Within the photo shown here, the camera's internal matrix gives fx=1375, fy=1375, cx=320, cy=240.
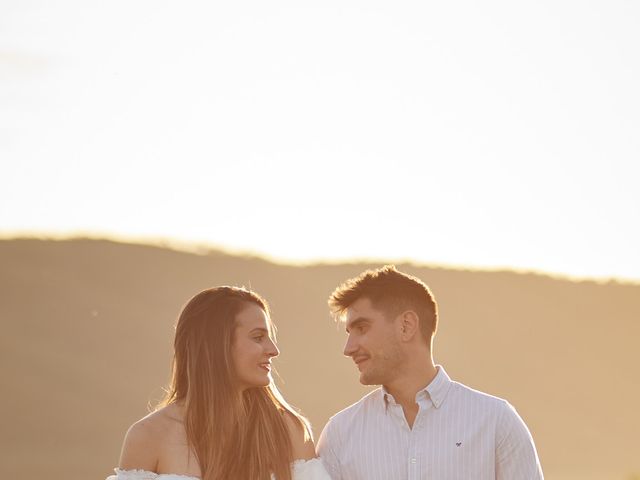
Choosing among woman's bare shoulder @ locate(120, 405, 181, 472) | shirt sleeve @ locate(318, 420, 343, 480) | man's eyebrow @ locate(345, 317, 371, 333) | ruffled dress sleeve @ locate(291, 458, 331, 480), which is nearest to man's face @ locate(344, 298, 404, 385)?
man's eyebrow @ locate(345, 317, 371, 333)

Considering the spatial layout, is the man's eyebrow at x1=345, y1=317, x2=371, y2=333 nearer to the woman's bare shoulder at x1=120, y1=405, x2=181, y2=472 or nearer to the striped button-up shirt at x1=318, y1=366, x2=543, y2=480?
the striped button-up shirt at x1=318, y1=366, x2=543, y2=480

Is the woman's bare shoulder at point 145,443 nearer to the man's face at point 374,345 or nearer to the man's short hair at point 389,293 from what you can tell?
the man's face at point 374,345

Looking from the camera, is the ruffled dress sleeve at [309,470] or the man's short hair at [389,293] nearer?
the ruffled dress sleeve at [309,470]

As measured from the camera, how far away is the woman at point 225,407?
6.11m

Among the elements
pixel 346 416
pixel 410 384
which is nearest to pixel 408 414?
pixel 410 384

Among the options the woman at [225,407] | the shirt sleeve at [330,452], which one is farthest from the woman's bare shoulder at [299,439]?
the shirt sleeve at [330,452]

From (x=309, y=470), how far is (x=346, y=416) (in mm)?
382

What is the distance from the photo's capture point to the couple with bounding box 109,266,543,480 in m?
6.18

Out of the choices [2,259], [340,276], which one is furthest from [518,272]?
[2,259]

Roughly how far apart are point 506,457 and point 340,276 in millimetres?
52964

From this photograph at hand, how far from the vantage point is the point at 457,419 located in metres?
6.38

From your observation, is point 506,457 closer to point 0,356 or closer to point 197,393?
point 197,393

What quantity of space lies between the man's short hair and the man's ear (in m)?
0.02

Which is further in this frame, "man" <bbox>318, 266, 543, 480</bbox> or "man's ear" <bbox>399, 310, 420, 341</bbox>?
"man's ear" <bbox>399, 310, 420, 341</bbox>
